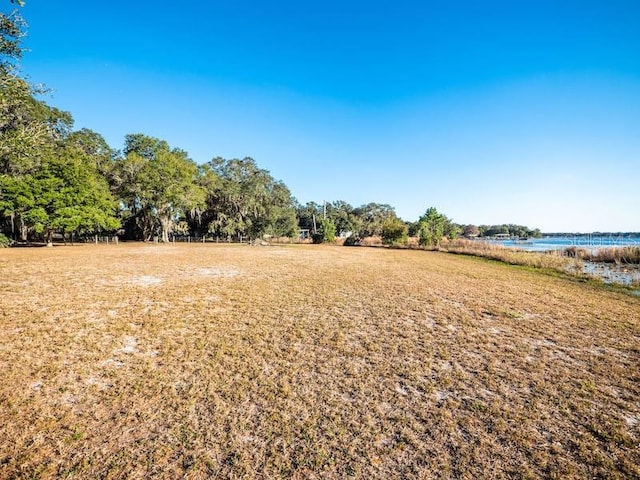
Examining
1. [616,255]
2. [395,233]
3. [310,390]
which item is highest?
[395,233]

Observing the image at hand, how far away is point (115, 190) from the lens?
44.1m

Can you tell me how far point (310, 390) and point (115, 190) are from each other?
51.8 m

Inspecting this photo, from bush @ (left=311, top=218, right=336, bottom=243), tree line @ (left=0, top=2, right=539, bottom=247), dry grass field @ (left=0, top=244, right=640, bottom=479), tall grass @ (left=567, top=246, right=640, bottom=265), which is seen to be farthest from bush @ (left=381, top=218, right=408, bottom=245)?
dry grass field @ (left=0, top=244, right=640, bottom=479)

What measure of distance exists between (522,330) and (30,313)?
458 inches

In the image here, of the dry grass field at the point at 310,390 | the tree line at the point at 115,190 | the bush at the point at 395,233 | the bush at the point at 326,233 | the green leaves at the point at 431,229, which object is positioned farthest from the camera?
the bush at the point at 326,233

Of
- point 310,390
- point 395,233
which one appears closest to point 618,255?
point 395,233

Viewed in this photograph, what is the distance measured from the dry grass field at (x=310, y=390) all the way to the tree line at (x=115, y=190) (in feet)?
27.1

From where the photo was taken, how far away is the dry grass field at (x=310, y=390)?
2.81 m

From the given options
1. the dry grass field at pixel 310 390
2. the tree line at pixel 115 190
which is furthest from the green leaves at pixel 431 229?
the dry grass field at pixel 310 390

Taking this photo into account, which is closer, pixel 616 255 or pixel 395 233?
pixel 616 255

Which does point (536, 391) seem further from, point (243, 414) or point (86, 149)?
point (86, 149)

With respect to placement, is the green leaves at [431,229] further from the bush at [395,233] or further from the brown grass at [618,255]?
the brown grass at [618,255]

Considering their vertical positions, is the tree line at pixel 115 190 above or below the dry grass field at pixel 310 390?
above

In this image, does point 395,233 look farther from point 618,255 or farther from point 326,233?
point 618,255
